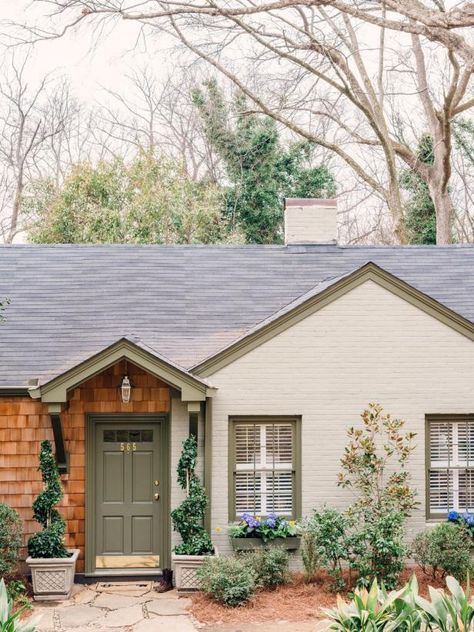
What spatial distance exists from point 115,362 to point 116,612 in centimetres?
307

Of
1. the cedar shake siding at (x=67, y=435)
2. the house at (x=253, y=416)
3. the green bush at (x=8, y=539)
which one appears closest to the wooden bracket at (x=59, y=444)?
the house at (x=253, y=416)

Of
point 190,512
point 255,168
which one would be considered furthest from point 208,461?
point 255,168

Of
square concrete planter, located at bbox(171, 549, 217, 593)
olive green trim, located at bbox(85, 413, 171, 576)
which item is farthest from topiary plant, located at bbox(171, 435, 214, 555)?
olive green trim, located at bbox(85, 413, 171, 576)

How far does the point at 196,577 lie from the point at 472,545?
373 cm

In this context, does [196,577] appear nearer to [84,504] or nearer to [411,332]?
[84,504]

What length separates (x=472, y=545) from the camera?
1061cm

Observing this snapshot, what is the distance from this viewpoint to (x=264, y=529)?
34.6ft

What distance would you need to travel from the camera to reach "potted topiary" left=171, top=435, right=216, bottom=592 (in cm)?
1002

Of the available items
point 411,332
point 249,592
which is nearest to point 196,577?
point 249,592

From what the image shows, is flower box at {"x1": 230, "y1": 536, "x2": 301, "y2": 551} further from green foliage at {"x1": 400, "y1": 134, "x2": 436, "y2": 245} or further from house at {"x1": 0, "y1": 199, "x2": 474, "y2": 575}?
green foliage at {"x1": 400, "y1": 134, "x2": 436, "y2": 245}

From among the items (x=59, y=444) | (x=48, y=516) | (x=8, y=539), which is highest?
(x=59, y=444)

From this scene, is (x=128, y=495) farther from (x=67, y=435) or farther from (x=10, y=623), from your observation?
(x=10, y=623)

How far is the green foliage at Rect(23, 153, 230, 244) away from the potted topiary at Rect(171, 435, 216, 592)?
1435 centimetres

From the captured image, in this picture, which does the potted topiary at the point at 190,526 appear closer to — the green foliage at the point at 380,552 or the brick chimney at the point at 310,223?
the green foliage at the point at 380,552
